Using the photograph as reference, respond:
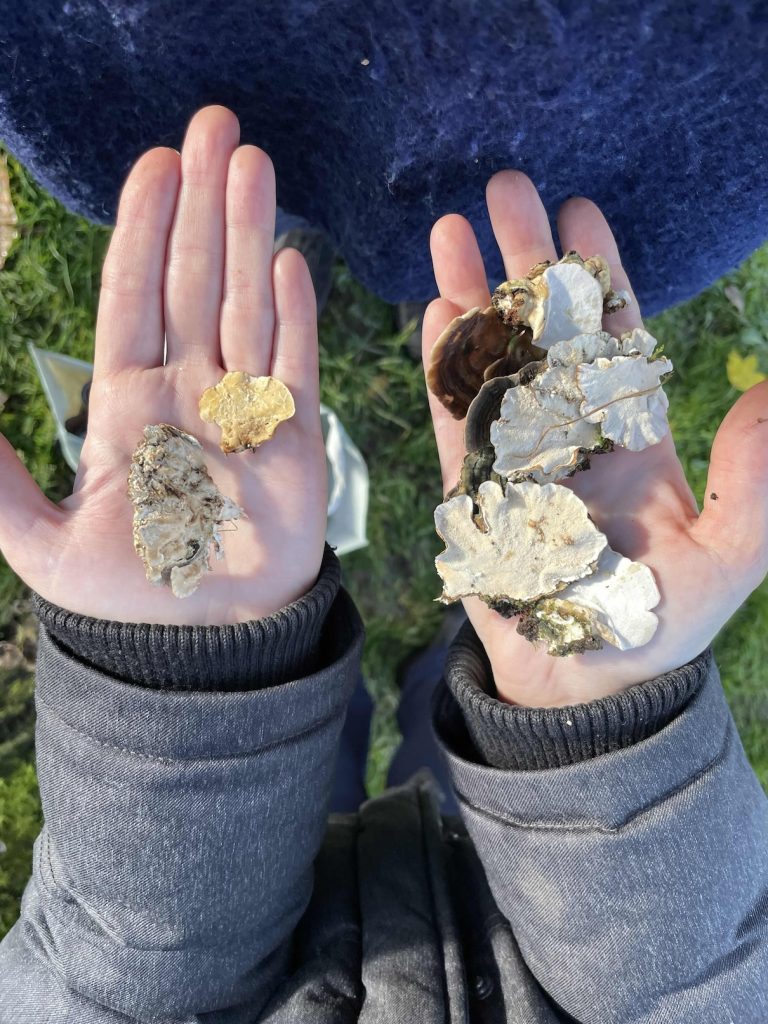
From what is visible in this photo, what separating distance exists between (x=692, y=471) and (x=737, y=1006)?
152 centimetres

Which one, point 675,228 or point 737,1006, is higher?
point 675,228

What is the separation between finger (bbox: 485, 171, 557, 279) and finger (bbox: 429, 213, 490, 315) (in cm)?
5

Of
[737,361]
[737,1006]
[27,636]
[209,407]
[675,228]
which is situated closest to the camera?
[737,1006]

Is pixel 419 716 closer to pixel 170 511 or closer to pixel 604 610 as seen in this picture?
pixel 604 610

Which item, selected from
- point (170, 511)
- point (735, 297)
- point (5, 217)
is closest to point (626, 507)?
point (170, 511)

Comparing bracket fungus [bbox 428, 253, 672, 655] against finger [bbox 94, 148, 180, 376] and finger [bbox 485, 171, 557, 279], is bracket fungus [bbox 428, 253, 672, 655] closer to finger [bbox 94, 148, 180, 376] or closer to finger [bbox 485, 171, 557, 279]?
finger [bbox 485, 171, 557, 279]

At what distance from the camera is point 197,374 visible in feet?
4.23

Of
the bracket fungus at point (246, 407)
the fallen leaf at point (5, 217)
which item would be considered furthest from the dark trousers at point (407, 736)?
the fallen leaf at point (5, 217)

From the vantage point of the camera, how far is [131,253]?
123cm

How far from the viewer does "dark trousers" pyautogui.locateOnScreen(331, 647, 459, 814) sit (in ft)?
7.11

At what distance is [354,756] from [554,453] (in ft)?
4.48

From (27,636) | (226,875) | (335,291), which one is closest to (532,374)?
(226,875)

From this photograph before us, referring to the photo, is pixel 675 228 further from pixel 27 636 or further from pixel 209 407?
pixel 27 636

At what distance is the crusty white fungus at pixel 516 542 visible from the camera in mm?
1163
